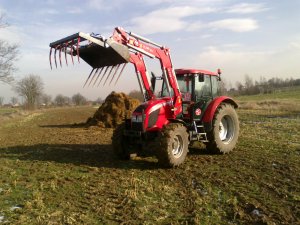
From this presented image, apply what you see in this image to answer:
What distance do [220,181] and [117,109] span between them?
40.1ft

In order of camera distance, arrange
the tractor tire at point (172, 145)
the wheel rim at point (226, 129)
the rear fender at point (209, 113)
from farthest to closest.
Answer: the wheel rim at point (226, 129) < the rear fender at point (209, 113) < the tractor tire at point (172, 145)

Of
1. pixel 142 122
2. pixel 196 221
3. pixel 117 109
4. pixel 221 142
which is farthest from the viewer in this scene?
pixel 117 109

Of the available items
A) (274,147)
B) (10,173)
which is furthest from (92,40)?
(274,147)

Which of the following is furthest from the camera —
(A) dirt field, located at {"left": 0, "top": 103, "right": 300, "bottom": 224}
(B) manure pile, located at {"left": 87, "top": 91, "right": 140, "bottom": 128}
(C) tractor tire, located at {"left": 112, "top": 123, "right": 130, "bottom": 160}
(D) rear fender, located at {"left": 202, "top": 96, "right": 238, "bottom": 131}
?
(B) manure pile, located at {"left": 87, "top": 91, "right": 140, "bottom": 128}

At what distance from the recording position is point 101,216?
544cm

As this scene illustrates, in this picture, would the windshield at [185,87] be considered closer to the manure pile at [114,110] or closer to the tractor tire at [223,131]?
the tractor tire at [223,131]

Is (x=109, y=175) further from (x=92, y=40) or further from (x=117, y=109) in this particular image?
(x=117, y=109)

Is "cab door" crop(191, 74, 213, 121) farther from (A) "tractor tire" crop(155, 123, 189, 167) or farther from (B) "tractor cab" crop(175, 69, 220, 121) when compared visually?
(A) "tractor tire" crop(155, 123, 189, 167)

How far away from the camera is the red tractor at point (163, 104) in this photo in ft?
27.0

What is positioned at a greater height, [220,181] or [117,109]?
[117,109]

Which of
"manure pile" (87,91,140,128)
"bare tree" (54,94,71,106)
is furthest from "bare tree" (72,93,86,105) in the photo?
"manure pile" (87,91,140,128)

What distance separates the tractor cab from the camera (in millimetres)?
9570

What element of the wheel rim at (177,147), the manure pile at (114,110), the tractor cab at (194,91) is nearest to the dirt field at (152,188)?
the wheel rim at (177,147)

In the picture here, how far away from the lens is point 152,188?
6766mm
